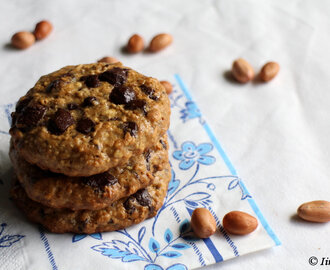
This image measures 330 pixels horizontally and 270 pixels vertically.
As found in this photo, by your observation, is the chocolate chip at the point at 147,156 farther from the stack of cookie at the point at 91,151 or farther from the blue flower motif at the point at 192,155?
the blue flower motif at the point at 192,155

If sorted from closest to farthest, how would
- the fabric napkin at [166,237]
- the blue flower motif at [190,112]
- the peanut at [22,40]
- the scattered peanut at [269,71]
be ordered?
the fabric napkin at [166,237] < the blue flower motif at [190,112] < the scattered peanut at [269,71] < the peanut at [22,40]

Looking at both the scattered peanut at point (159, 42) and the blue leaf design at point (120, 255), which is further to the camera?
the scattered peanut at point (159, 42)

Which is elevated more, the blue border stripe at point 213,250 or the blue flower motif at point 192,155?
the blue flower motif at point 192,155

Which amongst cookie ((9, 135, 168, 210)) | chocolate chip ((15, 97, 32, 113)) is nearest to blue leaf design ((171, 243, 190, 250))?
cookie ((9, 135, 168, 210))

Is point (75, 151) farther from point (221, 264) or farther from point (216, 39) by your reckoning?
point (216, 39)

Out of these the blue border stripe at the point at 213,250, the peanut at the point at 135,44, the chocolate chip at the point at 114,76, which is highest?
the peanut at the point at 135,44

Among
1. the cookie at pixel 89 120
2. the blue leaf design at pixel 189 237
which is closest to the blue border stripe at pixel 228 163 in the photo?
the blue leaf design at pixel 189 237

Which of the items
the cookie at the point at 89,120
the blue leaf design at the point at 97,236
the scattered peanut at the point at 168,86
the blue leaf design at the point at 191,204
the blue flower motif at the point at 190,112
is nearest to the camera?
the cookie at the point at 89,120

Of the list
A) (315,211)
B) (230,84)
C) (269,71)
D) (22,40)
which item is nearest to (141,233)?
(315,211)
